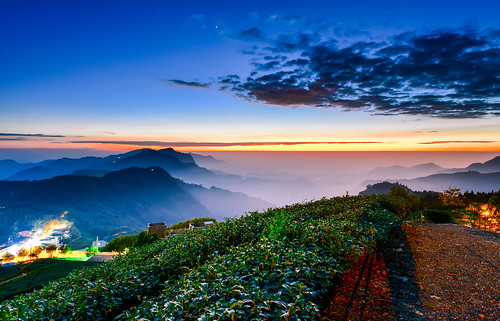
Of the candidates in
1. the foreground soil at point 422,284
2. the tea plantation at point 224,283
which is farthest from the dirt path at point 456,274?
the tea plantation at point 224,283

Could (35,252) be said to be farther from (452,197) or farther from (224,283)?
(452,197)

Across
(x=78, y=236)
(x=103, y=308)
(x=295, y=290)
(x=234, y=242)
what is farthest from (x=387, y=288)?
(x=78, y=236)

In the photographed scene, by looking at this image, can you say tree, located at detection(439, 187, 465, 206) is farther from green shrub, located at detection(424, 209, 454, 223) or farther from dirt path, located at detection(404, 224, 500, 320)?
dirt path, located at detection(404, 224, 500, 320)

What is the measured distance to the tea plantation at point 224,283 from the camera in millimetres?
2596

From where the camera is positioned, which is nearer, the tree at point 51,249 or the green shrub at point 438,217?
the green shrub at point 438,217

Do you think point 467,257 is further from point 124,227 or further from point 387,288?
point 124,227

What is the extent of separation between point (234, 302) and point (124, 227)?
18943 cm

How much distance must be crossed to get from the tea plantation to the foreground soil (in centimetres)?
53

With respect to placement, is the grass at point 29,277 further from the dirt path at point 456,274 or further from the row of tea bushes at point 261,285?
the dirt path at point 456,274

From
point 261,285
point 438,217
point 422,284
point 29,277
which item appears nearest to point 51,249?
point 29,277

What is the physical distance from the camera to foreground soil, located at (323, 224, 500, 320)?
12.5 ft

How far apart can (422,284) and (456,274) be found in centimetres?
113

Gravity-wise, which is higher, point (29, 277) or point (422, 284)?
point (422, 284)

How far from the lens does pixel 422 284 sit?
4781mm
